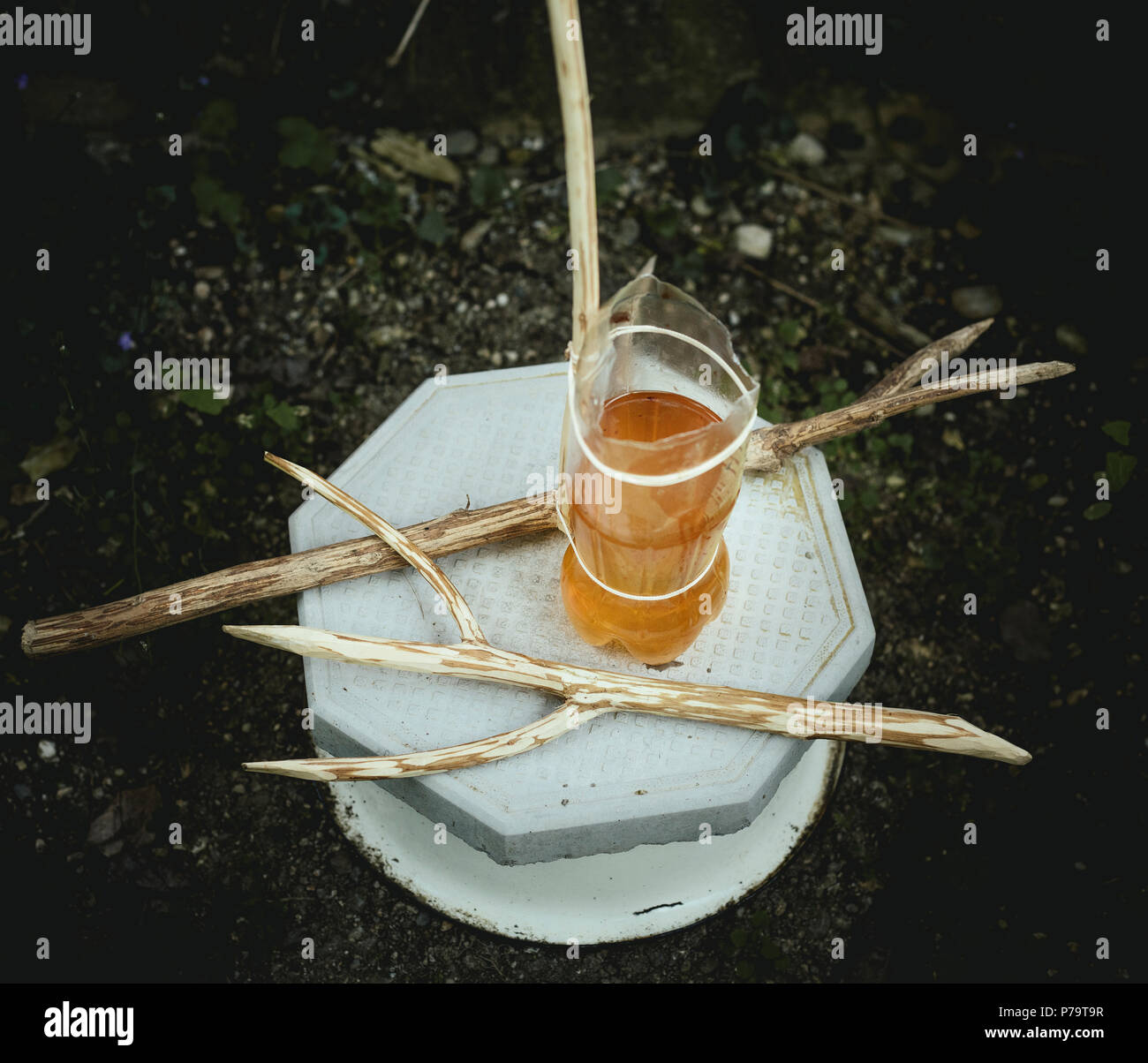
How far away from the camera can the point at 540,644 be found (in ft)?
4.66

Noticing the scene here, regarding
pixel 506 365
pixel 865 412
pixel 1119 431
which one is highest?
pixel 506 365

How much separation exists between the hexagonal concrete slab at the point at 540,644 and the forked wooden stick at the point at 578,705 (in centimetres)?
4

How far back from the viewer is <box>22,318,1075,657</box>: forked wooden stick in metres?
1.41

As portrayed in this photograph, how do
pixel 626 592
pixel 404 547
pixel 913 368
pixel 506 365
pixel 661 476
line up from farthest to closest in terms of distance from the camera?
1. pixel 506 365
2. pixel 913 368
3. pixel 404 547
4. pixel 626 592
5. pixel 661 476

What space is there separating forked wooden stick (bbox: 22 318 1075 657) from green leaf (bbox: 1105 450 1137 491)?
86cm

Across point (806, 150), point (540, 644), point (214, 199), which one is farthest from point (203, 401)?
point (806, 150)

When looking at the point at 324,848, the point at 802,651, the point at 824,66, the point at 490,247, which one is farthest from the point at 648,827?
the point at 824,66

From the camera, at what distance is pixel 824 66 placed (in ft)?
8.29

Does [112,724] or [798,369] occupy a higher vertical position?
[798,369]

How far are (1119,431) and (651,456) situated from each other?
1.71 metres

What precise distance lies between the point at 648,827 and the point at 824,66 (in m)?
2.16

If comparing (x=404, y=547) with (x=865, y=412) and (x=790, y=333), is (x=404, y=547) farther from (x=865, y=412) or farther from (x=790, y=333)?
(x=790, y=333)

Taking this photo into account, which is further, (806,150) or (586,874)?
(806,150)
